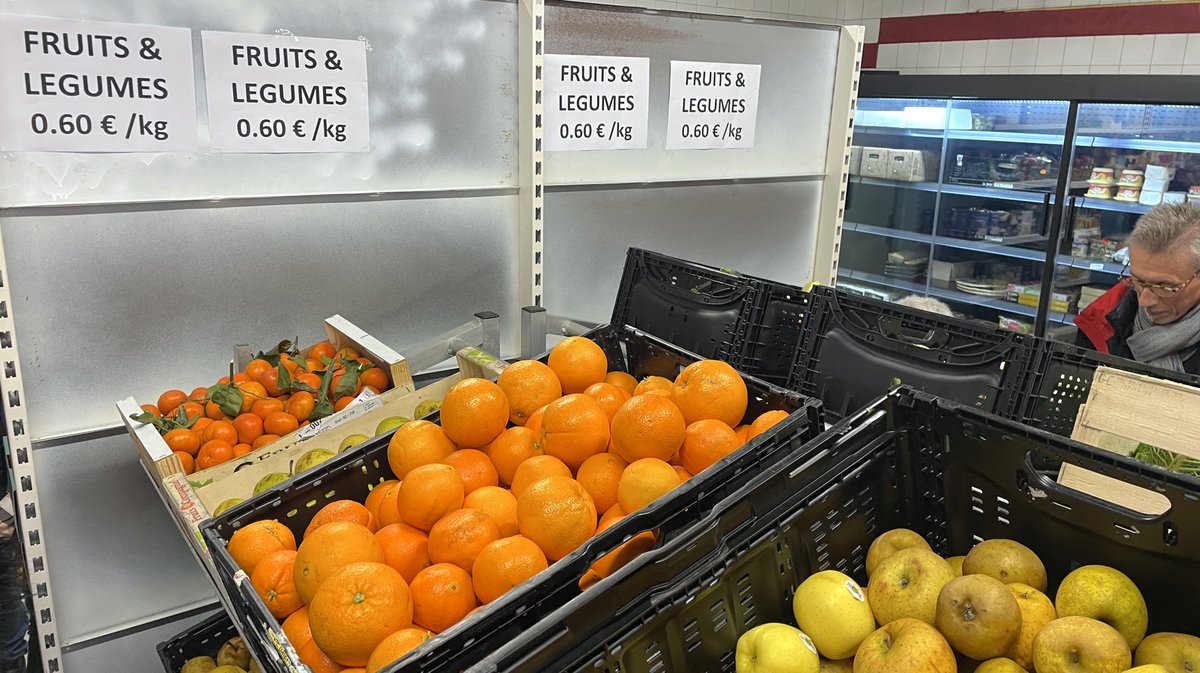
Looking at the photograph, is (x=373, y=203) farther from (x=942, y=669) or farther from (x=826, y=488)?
(x=942, y=669)

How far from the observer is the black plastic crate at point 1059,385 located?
5.12ft

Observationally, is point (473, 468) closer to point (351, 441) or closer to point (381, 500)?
point (381, 500)

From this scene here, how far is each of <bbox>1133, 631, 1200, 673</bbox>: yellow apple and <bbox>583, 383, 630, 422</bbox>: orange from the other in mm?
882

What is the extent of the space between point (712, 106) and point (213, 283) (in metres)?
1.68

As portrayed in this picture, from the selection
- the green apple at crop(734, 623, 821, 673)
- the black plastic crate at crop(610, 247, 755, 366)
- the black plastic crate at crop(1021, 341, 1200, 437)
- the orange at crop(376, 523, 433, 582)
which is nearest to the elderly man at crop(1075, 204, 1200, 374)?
the black plastic crate at crop(1021, 341, 1200, 437)

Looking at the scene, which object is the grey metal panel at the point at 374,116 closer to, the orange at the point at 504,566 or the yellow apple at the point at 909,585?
the orange at the point at 504,566

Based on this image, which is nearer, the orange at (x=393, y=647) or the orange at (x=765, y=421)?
the orange at (x=393, y=647)

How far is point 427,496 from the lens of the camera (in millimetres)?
1288

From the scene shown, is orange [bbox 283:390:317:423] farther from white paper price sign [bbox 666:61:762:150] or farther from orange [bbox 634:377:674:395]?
white paper price sign [bbox 666:61:762:150]

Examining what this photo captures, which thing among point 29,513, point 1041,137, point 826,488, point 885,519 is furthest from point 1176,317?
point 29,513

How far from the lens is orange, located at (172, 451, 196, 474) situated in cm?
178

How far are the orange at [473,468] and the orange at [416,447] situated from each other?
28 millimetres

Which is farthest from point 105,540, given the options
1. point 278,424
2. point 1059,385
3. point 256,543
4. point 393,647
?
point 1059,385

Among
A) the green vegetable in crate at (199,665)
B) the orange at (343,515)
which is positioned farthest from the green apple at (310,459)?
the green vegetable in crate at (199,665)
